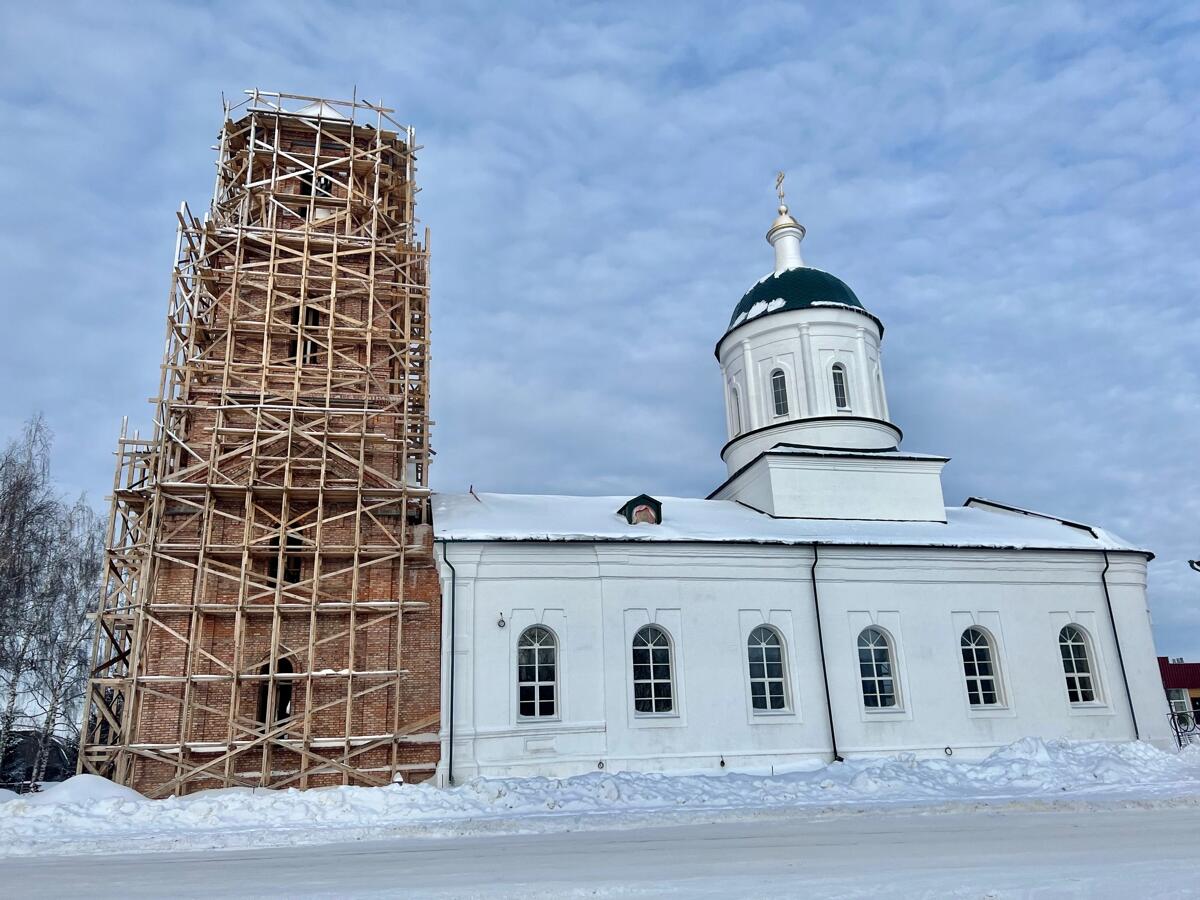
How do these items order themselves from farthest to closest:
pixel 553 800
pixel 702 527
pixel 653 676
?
pixel 702 527, pixel 653 676, pixel 553 800

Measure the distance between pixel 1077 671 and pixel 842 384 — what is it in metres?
10.2

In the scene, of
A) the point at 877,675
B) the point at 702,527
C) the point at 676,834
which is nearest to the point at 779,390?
the point at 702,527

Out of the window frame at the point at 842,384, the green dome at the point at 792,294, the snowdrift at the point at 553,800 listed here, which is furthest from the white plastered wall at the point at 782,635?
the green dome at the point at 792,294

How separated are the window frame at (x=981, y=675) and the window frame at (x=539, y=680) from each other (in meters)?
9.66

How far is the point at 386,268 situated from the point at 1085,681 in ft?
66.9

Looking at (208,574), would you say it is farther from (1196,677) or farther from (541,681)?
(1196,677)

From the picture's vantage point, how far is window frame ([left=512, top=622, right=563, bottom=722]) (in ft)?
59.6

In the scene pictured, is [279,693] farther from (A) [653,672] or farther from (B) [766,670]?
(B) [766,670]

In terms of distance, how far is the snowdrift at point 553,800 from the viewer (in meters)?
12.1

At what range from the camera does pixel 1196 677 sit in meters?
43.9

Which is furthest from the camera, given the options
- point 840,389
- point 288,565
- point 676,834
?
point 840,389

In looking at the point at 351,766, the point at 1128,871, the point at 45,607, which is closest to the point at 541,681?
the point at 351,766

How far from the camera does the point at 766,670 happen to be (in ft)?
64.9

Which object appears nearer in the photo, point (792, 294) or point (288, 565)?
point (288, 565)
